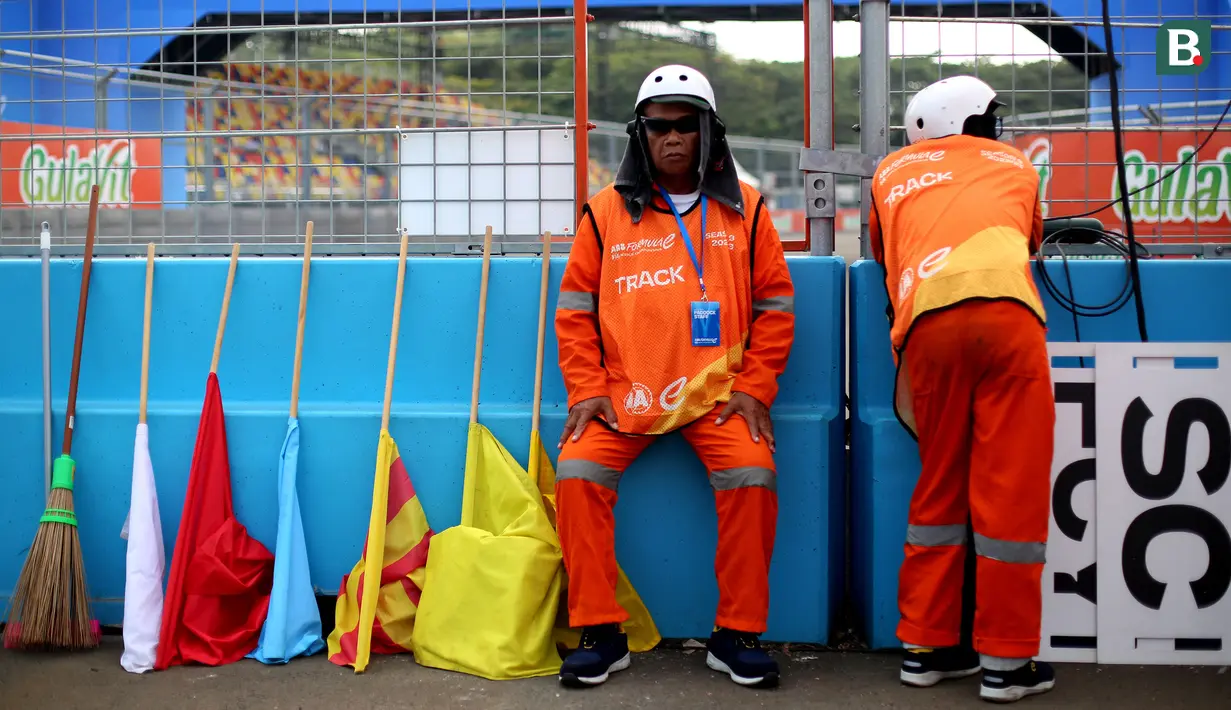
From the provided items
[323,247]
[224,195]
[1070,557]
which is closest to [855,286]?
[1070,557]

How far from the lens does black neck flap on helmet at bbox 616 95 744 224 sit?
12.3 feet

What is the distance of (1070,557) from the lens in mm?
3576

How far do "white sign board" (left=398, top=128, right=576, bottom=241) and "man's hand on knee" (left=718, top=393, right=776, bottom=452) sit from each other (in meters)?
0.94

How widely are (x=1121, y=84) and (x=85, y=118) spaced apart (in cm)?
377

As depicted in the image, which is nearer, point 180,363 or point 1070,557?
point 1070,557

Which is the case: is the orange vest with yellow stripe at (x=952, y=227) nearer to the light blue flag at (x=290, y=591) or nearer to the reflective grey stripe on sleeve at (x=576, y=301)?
the reflective grey stripe on sleeve at (x=576, y=301)

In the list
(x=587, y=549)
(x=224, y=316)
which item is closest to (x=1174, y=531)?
(x=587, y=549)

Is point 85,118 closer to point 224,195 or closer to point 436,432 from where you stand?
point 224,195

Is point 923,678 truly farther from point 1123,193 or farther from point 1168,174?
point 1168,174

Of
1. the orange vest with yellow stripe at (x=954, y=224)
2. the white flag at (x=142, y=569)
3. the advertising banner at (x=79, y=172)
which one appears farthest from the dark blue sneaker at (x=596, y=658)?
the advertising banner at (x=79, y=172)

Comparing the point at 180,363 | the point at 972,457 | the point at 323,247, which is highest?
the point at 323,247

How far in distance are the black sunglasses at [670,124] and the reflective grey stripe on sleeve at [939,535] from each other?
1421 millimetres

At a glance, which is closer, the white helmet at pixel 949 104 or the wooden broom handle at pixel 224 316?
the white helmet at pixel 949 104

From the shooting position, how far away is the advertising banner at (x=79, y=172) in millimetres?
4402
